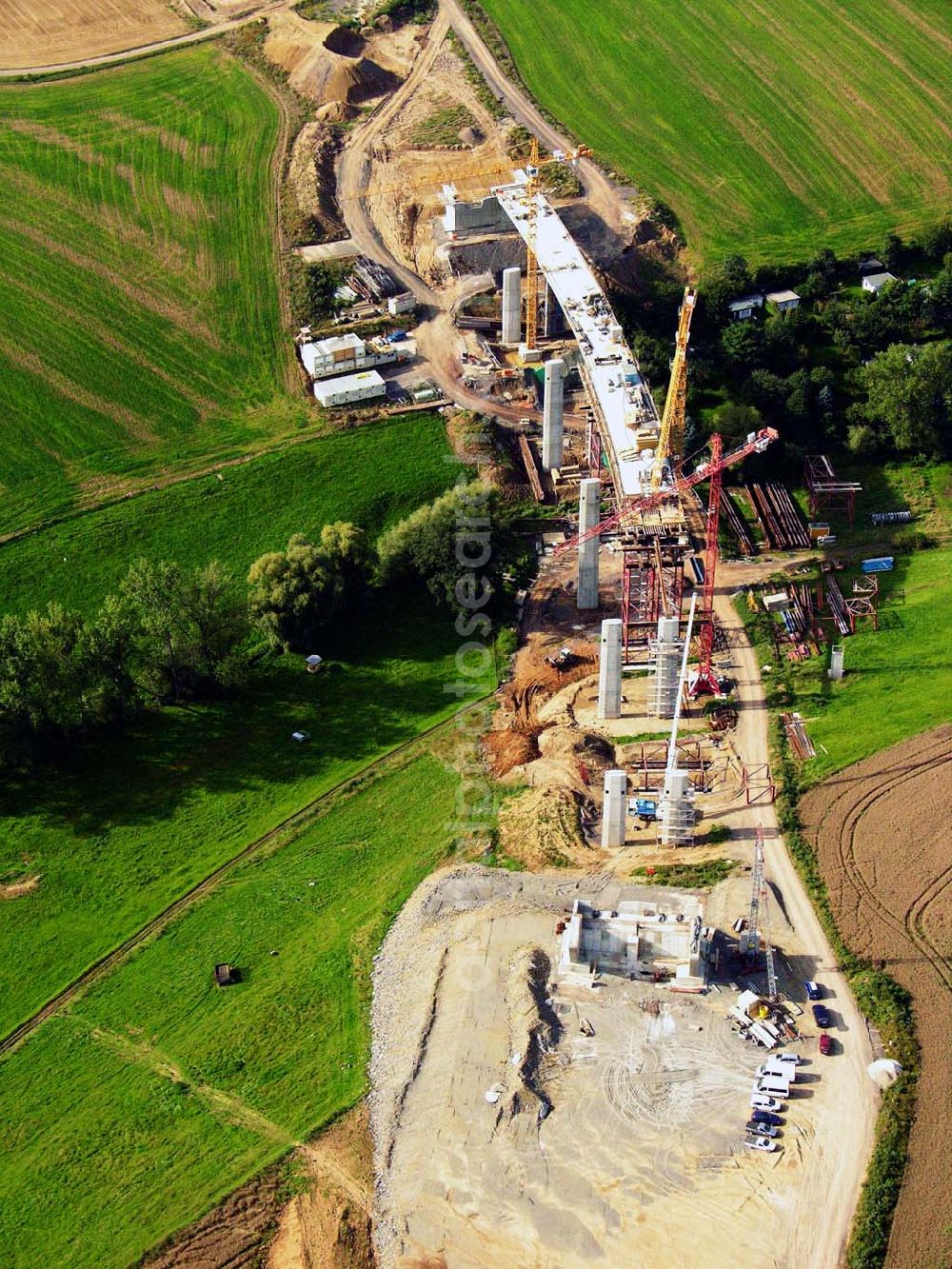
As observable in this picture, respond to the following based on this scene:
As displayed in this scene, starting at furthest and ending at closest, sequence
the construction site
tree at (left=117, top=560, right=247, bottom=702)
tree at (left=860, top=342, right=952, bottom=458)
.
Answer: tree at (left=860, top=342, right=952, bottom=458) < tree at (left=117, top=560, right=247, bottom=702) < the construction site

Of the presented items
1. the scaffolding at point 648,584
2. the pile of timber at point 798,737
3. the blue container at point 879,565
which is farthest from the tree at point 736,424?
the pile of timber at point 798,737

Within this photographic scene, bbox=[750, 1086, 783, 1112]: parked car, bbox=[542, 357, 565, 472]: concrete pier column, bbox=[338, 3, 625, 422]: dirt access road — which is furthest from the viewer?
bbox=[338, 3, 625, 422]: dirt access road

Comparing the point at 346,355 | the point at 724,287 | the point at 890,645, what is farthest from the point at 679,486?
the point at 724,287

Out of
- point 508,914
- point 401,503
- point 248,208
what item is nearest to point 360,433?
point 401,503

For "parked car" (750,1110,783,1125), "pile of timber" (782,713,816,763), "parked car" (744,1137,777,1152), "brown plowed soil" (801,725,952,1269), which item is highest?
"pile of timber" (782,713,816,763)

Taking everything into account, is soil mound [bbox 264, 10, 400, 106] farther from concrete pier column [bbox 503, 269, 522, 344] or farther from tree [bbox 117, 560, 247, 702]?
tree [bbox 117, 560, 247, 702]

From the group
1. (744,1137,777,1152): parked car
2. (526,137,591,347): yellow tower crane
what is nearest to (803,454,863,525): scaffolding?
(526,137,591,347): yellow tower crane

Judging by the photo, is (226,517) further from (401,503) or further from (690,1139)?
(690,1139)
